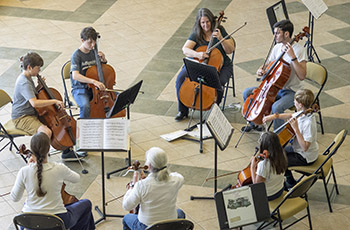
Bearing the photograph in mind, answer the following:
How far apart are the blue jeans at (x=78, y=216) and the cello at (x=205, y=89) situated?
83.2 inches

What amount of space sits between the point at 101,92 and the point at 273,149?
2109 millimetres

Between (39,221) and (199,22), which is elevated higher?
(199,22)

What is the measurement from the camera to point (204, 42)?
6.35 m

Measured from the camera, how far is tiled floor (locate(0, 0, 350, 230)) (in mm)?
5422

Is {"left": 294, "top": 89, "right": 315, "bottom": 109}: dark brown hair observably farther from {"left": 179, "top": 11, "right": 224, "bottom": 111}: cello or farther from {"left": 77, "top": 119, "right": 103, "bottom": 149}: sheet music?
{"left": 77, "top": 119, "right": 103, "bottom": 149}: sheet music

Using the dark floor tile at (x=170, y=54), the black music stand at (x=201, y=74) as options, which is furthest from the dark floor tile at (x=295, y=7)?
the black music stand at (x=201, y=74)

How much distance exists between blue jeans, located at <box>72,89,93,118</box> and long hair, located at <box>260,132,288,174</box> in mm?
2197

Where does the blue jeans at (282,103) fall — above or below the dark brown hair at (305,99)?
below

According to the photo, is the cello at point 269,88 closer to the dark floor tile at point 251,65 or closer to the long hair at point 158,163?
the dark floor tile at point 251,65

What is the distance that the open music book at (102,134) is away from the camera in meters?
4.54

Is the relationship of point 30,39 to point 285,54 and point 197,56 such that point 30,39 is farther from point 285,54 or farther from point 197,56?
point 285,54

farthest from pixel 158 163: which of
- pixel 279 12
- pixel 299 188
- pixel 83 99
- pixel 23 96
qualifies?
pixel 279 12

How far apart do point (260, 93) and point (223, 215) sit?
2.11 m

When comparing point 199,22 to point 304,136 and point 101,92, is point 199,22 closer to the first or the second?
point 101,92
